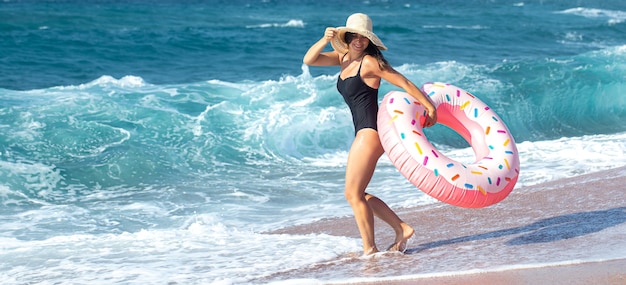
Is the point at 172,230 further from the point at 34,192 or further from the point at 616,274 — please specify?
the point at 616,274

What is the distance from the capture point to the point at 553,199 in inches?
280

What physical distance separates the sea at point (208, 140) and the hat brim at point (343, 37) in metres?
A: 1.33

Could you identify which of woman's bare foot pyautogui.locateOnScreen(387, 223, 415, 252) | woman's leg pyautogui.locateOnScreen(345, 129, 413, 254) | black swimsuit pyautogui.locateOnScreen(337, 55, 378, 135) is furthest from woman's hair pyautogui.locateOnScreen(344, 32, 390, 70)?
woman's bare foot pyautogui.locateOnScreen(387, 223, 415, 252)

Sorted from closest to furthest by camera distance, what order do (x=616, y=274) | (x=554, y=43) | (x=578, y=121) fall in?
(x=616, y=274)
(x=578, y=121)
(x=554, y=43)

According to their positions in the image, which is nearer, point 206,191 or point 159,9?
point 206,191

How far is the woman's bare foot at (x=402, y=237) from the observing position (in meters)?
5.63

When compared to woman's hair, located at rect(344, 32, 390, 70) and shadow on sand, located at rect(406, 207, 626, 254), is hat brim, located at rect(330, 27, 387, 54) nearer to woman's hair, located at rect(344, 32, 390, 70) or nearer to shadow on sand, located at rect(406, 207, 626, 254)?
woman's hair, located at rect(344, 32, 390, 70)

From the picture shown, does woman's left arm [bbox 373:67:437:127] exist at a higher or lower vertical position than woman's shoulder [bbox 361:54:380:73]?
lower

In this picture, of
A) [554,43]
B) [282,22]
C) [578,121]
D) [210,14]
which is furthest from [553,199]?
[210,14]

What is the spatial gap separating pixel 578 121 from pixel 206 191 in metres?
6.87

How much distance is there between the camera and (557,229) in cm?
603

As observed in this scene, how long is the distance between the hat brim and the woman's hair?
0.03m

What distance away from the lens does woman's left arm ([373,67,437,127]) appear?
524 cm

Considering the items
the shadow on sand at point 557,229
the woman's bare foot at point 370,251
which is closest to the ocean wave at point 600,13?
the shadow on sand at point 557,229
